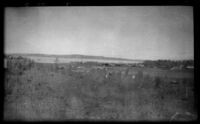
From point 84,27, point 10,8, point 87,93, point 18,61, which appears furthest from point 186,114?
point 10,8

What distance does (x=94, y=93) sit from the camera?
2.24 metres

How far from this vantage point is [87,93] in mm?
2244

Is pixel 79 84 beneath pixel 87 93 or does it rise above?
above

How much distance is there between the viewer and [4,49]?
2.22 metres

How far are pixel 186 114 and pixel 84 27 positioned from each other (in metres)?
2.41

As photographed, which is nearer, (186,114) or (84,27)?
(186,114)

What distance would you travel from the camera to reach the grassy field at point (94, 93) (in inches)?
85.2

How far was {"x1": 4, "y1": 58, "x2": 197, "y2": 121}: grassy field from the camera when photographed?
2.16 meters

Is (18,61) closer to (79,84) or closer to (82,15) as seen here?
(79,84)
